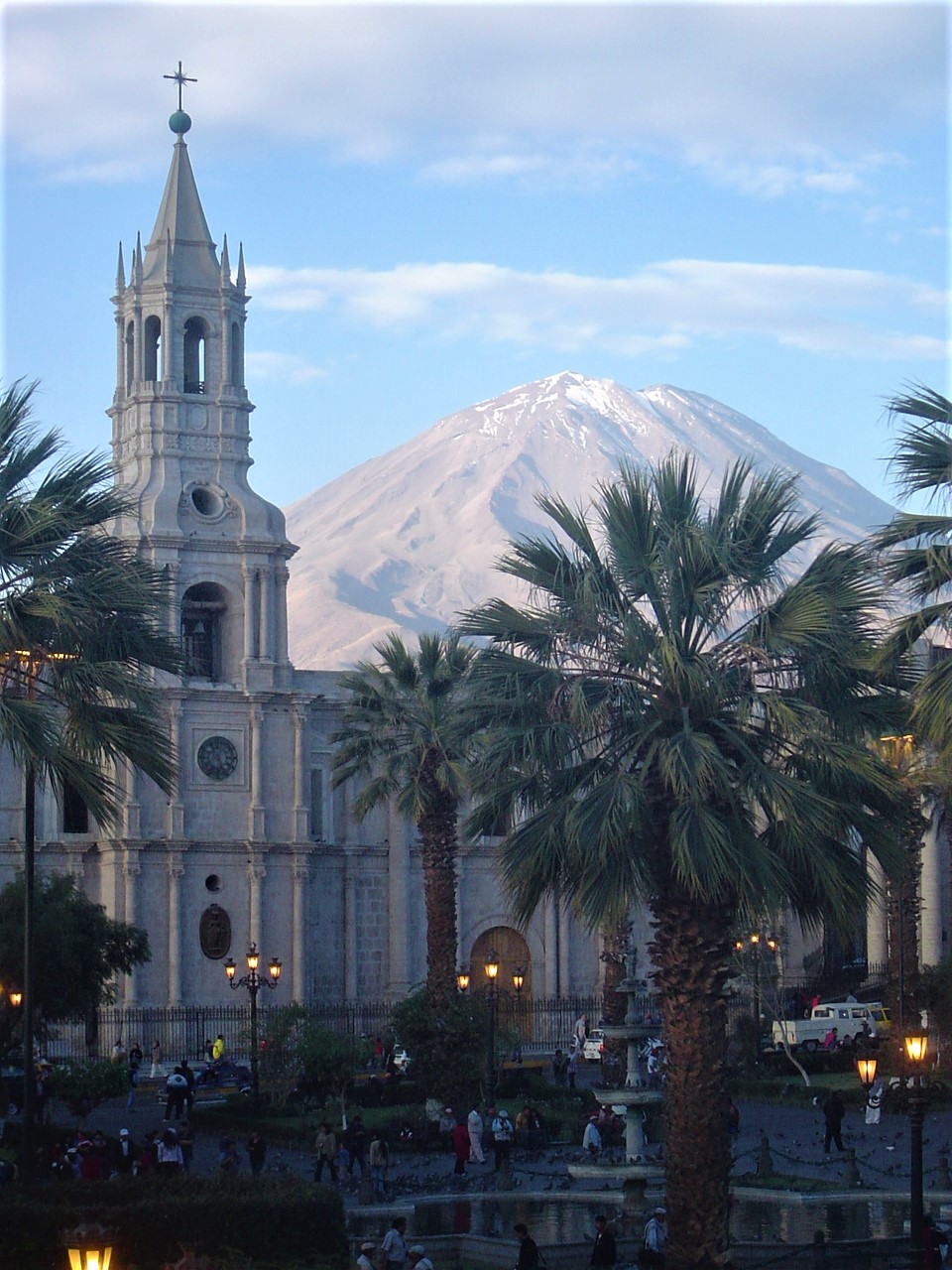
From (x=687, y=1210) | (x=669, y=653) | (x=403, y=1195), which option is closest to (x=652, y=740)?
(x=669, y=653)

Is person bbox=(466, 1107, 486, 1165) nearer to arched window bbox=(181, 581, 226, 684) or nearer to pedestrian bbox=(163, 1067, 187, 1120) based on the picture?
pedestrian bbox=(163, 1067, 187, 1120)

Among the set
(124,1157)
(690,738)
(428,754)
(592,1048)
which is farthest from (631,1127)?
(592,1048)

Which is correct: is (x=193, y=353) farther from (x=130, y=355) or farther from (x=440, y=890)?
(x=440, y=890)

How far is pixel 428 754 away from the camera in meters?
46.1

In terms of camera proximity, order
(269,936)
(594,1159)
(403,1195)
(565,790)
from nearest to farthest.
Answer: (565,790) < (403,1195) < (594,1159) < (269,936)

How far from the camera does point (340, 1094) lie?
42.6m

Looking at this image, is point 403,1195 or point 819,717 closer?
point 819,717

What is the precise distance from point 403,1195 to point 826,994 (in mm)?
33556

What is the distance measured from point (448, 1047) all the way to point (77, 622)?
2141 centimetres

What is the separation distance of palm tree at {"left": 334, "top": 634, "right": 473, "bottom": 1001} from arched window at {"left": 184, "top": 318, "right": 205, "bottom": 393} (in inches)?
629

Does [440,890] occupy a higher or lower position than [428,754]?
lower

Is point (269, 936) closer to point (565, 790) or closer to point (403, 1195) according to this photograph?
point (403, 1195)

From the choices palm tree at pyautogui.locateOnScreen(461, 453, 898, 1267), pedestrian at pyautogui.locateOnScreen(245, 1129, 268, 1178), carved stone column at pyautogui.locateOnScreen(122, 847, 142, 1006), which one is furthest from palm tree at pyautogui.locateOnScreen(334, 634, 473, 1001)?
palm tree at pyautogui.locateOnScreen(461, 453, 898, 1267)

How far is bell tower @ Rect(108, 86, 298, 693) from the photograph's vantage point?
6106cm
